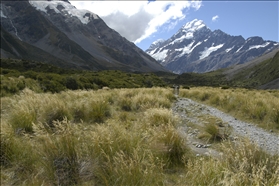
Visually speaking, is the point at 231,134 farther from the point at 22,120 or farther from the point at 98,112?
the point at 22,120

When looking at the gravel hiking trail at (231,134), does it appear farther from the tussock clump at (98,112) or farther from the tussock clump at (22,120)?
the tussock clump at (22,120)

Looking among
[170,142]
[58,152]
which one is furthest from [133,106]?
[58,152]

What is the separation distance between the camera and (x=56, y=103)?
775 centimetres

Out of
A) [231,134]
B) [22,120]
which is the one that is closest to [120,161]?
[231,134]

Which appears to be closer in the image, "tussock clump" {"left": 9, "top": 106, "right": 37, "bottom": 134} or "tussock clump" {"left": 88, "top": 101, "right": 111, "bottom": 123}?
"tussock clump" {"left": 9, "top": 106, "right": 37, "bottom": 134}

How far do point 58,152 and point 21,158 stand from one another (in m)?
1.29

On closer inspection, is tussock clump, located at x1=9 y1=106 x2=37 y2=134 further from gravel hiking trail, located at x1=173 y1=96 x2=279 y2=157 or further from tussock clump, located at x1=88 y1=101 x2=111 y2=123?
gravel hiking trail, located at x1=173 y1=96 x2=279 y2=157

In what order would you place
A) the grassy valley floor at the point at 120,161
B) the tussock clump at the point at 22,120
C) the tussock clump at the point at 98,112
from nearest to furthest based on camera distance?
the grassy valley floor at the point at 120,161, the tussock clump at the point at 22,120, the tussock clump at the point at 98,112

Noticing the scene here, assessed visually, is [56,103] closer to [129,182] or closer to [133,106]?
[133,106]

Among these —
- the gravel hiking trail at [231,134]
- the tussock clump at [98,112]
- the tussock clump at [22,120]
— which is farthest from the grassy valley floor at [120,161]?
the tussock clump at [98,112]

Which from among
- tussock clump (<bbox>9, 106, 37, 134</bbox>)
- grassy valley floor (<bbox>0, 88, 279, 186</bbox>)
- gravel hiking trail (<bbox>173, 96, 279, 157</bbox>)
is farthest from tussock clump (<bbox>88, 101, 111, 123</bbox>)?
grassy valley floor (<bbox>0, 88, 279, 186</bbox>)

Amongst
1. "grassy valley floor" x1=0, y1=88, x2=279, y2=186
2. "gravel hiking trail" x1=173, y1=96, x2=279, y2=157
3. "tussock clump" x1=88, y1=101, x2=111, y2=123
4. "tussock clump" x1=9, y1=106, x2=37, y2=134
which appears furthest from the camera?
"tussock clump" x1=88, y1=101, x2=111, y2=123

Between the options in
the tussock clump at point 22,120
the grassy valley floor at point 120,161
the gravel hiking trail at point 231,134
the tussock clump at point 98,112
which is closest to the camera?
the grassy valley floor at point 120,161

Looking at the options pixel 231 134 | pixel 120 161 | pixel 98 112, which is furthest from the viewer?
pixel 98 112
